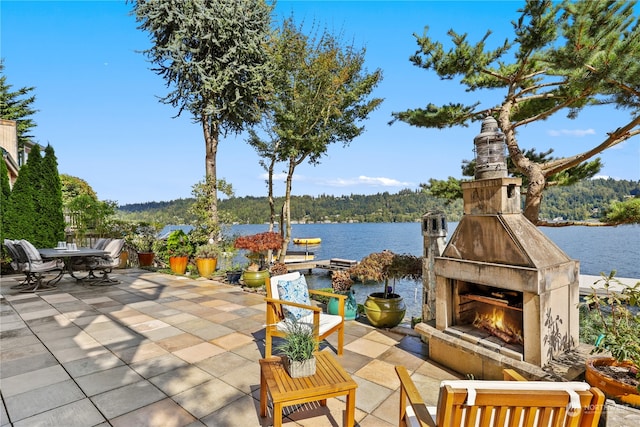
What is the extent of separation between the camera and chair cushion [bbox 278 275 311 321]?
12.3 ft

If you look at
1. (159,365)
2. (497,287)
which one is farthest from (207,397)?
(497,287)

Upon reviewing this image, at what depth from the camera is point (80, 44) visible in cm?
844

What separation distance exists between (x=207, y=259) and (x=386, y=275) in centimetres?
606

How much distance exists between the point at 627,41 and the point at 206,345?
6.72 metres

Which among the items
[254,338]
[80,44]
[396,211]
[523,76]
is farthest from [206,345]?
[396,211]

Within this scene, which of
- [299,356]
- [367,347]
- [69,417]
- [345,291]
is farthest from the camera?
[345,291]

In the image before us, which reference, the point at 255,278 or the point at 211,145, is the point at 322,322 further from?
the point at 211,145

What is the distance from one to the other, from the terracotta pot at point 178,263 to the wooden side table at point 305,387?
7.76 meters

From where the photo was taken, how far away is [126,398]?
2.74 meters

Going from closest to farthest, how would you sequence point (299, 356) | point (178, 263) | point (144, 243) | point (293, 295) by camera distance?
point (299, 356) → point (293, 295) → point (178, 263) → point (144, 243)

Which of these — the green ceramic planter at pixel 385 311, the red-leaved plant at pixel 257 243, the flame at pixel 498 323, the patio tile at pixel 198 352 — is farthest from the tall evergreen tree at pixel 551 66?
the patio tile at pixel 198 352

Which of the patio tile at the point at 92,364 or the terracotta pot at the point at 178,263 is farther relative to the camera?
the terracotta pot at the point at 178,263

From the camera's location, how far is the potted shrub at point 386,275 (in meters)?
4.54

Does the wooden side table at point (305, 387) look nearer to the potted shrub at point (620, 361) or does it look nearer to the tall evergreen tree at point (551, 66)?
the potted shrub at point (620, 361)
